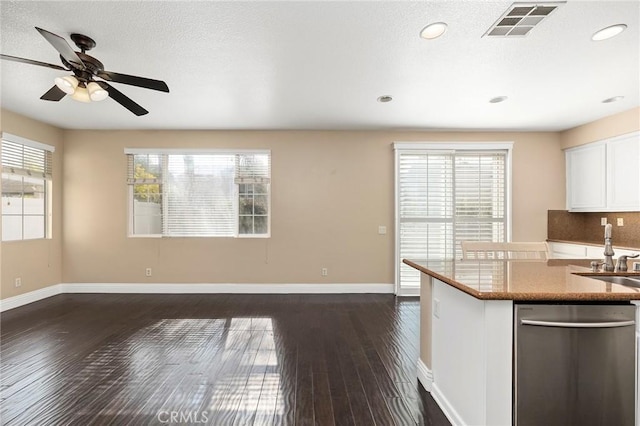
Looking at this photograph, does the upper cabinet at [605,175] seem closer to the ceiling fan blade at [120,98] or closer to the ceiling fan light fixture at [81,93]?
the ceiling fan blade at [120,98]

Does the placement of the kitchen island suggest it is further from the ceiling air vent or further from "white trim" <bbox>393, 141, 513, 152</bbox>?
"white trim" <bbox>393, 141, 513, 152</bbox>

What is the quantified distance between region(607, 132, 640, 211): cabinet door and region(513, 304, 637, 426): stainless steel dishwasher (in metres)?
3.77

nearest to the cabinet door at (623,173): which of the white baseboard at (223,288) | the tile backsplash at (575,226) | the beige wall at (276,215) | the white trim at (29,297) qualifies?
the tile backsplash at (575,226)

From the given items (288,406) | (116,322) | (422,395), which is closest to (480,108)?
(422,395)

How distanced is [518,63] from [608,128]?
2674 mm

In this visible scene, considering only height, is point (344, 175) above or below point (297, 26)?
below

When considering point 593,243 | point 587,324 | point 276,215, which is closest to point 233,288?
point 276,215

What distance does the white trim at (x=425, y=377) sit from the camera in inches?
88.7

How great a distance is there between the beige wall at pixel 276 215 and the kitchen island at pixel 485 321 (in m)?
2.92

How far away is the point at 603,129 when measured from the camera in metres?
4.43

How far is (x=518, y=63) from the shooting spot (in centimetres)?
287

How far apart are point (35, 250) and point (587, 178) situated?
836cm

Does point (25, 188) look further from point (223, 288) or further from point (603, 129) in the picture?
point (603, 129)

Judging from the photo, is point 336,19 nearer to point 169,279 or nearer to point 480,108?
point 480,108
